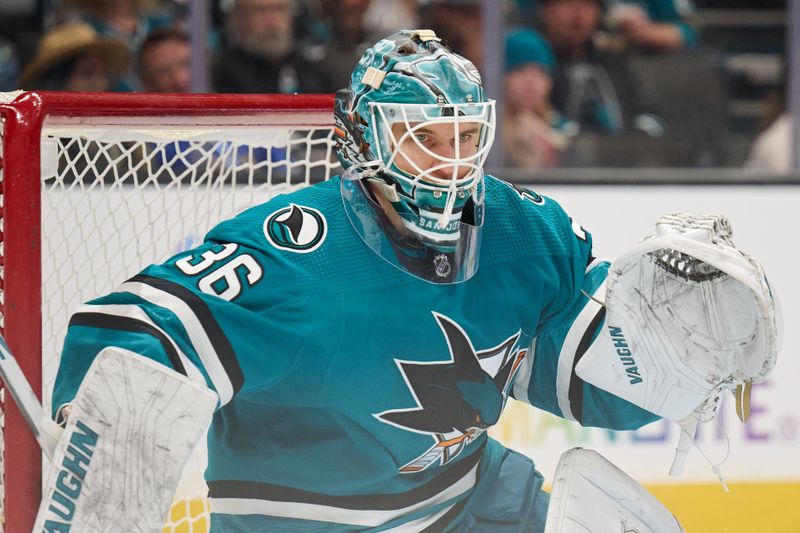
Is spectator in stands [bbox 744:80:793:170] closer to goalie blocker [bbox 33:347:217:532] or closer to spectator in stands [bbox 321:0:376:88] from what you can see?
→ spectator in stands [bbox 321:0:376:88]

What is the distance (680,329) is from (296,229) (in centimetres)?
55

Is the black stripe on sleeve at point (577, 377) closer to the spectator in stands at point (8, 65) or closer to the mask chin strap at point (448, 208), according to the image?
the mask chin strap at point (448, 208)

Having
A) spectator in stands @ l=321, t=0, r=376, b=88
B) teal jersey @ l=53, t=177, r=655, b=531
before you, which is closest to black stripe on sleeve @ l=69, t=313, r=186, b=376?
teal jersey @ l=53, t=177, r=655, b=531

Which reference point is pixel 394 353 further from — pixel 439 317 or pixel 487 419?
pixel 487 419

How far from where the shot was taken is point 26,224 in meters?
1.72

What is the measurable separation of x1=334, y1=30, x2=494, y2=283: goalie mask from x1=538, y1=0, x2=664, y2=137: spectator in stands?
2.26 metres

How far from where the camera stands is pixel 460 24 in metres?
3.86

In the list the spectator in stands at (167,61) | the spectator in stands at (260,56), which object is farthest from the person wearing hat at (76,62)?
the spectator in stands at (260,56)

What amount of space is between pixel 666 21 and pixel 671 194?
1485 millimetres

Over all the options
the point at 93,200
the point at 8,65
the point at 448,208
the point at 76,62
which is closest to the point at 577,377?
the point at 448,208

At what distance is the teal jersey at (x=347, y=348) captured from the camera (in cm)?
153

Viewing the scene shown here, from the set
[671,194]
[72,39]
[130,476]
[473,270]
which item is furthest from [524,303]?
[72,39]

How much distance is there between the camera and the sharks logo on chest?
1707mm

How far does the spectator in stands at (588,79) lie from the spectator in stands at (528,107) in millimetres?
151
